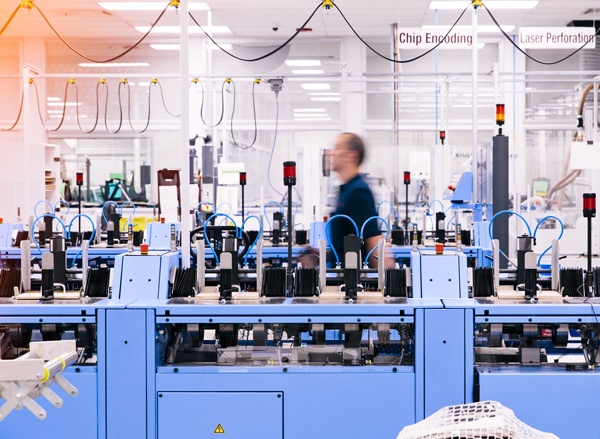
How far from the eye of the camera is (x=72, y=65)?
444 inches

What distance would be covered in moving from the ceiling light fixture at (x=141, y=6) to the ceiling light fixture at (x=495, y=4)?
2908 millimetres

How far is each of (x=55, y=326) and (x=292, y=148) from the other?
8274 mm

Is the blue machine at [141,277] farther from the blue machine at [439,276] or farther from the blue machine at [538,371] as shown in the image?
the blue machine at [538,371]

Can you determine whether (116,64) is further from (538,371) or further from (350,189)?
(538,371)

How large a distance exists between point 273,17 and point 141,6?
1812 mm

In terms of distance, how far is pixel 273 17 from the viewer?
973cm

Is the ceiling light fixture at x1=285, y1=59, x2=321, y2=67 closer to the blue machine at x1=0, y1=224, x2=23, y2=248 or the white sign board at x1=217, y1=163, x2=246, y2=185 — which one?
the white sign board at x1=217, y1=163, x2=246, y2=185

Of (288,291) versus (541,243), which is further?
(541,243)

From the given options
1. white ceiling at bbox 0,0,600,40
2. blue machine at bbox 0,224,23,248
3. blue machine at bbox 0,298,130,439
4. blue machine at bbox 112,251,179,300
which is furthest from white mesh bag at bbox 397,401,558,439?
white ceiling at bbox 0,0,600,40

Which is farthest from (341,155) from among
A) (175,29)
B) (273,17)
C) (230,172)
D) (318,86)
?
(318,86)

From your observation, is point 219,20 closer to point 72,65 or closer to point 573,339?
point 72,65

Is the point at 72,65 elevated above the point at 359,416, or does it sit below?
above

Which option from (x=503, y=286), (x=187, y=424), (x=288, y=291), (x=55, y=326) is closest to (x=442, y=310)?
(x=503, y=286)

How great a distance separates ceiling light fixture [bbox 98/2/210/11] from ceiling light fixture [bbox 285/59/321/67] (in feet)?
7.93
